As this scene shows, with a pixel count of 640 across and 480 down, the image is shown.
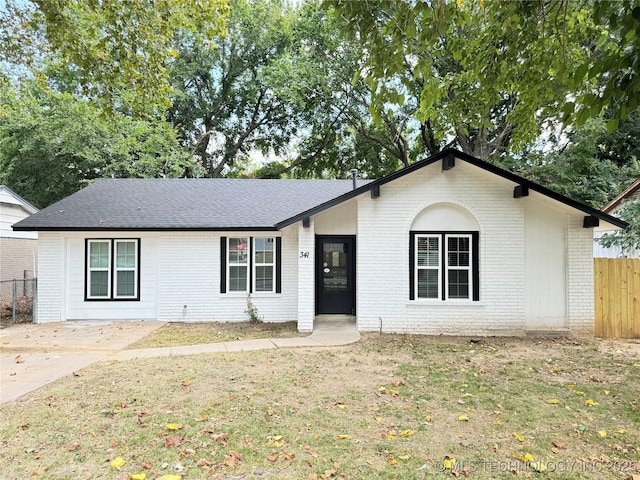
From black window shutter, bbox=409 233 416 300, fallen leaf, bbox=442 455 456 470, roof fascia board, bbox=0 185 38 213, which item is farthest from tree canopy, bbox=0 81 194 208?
fallen leaf, bbox=442 455 456 470

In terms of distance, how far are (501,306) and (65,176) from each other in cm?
2279

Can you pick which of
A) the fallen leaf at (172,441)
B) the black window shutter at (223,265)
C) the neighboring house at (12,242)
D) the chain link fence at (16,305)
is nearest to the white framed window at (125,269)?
the chain link fence at (16,305)

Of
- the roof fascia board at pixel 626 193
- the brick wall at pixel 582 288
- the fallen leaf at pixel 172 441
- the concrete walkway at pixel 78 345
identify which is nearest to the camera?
the fallen leaf at pixel 172 441

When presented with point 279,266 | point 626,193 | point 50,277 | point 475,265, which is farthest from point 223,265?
point 626,193

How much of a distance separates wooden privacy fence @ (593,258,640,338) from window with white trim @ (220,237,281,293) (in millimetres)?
8388

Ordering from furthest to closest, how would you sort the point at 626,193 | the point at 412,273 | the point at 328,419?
the point at 626,193
the point at 412,273
the point at 328,419

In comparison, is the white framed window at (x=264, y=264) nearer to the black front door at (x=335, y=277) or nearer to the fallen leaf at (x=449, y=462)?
the black front door at (x=335, y=277)

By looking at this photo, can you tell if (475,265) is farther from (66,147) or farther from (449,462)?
(66,147)

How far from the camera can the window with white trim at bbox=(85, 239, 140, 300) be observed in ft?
35.6

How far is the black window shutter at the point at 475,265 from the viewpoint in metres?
9.32

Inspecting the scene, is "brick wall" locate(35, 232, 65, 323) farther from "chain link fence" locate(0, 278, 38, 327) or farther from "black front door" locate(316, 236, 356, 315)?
"black front door" locate(316, 236, 356, 315)

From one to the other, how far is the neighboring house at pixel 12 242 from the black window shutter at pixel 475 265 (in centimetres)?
1540

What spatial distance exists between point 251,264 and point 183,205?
3151 millimetres

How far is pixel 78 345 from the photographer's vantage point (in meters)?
8.12
